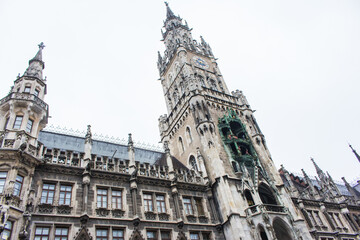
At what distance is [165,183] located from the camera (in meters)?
27.0

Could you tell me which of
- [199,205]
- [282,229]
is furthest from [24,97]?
[282,229]

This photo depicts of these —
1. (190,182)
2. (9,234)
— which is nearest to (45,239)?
(9,234)

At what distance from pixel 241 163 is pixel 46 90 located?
20510 mm

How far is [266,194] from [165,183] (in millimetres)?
10871

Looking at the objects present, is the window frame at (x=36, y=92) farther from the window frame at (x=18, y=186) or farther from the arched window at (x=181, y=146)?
the arched window at (x=181, y=146)

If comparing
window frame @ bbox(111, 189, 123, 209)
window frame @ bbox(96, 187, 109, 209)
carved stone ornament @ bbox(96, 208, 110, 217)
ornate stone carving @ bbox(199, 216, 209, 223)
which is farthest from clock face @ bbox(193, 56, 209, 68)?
carved stone ornament @ bbox(96, 208, 110, 217)

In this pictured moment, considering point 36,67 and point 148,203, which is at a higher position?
point 36,67

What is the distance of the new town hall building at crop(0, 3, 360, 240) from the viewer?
20.6m

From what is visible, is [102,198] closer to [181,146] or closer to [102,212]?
[102,212]

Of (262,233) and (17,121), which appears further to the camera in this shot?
(262,233)

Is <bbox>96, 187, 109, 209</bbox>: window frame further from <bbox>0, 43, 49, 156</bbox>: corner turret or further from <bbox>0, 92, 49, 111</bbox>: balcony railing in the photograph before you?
<bbox>0, 92, 49, 111</bbox>: balcony railing

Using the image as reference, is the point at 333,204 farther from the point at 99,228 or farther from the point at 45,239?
the point at 45,239

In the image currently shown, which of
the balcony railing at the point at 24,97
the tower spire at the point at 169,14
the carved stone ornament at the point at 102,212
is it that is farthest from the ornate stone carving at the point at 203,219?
the tower spire at the point at 169,14

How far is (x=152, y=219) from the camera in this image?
939 inches
